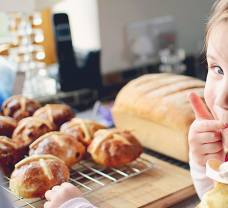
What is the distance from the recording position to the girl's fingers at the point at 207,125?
0.71m

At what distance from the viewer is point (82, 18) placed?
1678mm

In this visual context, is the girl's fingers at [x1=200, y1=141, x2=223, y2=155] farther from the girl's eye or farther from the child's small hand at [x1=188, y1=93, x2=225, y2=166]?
the girl's eye

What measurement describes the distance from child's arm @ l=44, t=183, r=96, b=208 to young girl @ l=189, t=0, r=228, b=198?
21 cm

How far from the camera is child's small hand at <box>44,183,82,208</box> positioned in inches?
29.0

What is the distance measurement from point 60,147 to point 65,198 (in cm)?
19

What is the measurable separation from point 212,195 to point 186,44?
134 cm

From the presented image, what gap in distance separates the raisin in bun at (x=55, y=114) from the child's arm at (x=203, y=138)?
40cm

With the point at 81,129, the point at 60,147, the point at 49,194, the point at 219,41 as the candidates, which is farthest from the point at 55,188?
the point at 219,41

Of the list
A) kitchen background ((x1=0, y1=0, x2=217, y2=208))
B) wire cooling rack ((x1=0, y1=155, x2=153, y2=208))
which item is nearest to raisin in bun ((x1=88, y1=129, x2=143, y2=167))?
wire cooling rack ((x1=0, y1=155, x2=153, y2=208))

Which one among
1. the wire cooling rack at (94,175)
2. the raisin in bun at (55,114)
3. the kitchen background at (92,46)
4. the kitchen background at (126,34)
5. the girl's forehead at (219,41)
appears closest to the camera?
the girl's forehead at (219,41)

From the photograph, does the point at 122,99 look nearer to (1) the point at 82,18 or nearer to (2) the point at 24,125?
(2) the point at 24,125

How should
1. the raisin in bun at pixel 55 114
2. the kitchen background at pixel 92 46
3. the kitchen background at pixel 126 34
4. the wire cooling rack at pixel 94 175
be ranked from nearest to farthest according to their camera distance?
1. the wire cooling rack at pixel 94 175
2. the raisin in bun at pixel 55 114
3. the kitchen background at pixel 92 46
4. the kitchen background at pixel 126 34

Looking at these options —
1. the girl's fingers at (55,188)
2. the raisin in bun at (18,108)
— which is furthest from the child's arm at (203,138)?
the raisin in bun at (18,108)

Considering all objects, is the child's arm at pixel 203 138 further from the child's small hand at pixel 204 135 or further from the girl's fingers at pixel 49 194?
the girl's fingers at pixel 49 194
